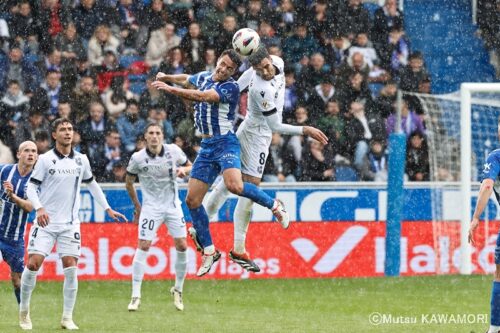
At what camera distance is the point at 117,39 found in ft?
67.1

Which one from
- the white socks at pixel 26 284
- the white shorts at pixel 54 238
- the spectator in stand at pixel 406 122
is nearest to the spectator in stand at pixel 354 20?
the spectator in stand at pixel 406 122

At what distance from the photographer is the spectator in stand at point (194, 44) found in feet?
65.7

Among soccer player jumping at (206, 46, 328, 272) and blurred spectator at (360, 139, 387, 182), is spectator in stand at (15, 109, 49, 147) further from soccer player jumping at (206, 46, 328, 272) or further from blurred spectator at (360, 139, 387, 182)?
soccer player jumping at (206, 46, 328, 272)

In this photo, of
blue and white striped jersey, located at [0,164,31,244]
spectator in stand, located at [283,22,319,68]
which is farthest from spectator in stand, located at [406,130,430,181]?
blue and white striped jersey, located at [0,164,31,244]

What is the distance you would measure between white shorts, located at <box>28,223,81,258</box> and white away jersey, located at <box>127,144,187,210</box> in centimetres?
295

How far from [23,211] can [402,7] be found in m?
11.1

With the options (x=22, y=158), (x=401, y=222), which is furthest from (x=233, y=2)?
(x=22, y=158)

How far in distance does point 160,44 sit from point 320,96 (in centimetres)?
290

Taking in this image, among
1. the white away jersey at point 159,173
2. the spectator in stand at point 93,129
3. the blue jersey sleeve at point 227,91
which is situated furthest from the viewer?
the spectator in stand at point 93,129

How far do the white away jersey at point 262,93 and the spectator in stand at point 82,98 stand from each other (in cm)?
629

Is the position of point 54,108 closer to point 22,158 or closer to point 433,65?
point 22,158

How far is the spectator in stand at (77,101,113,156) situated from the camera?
18844 mm

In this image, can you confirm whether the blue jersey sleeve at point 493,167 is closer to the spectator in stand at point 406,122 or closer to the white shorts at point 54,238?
the white shorts at point 54,238

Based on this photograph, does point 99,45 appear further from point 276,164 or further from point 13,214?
point 13,214
